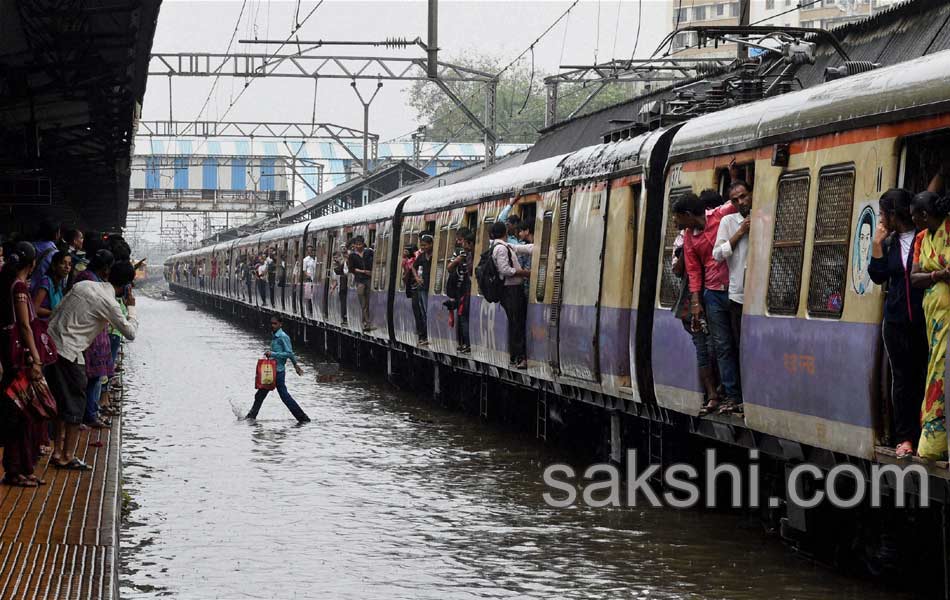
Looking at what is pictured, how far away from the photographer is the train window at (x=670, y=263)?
39.8 ft

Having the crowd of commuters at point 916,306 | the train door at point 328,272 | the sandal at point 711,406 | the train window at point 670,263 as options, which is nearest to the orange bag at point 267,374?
the train window at point 670,263

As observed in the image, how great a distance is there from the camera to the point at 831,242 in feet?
31.0

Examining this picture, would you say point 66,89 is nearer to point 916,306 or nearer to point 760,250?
point 760,250

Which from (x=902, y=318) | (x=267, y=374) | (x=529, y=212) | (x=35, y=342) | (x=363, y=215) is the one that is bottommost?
(x=267, y=374)

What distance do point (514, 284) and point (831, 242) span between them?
766 cm

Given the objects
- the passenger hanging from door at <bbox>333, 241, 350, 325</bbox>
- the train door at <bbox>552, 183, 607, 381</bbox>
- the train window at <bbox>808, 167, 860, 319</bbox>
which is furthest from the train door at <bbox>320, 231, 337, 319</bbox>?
the train window at <bbox>808, 167, 860, 319</bbox>

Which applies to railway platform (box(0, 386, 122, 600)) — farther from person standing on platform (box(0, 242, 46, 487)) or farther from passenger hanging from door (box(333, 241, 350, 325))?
passenger hanging from door (box(333, 241, 350, 325))

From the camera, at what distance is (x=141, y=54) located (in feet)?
64.0

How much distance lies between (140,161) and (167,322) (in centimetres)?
3443

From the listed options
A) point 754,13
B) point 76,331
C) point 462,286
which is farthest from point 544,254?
point 754,13

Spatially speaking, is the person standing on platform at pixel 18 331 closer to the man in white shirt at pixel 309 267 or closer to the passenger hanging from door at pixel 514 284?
the passenger hanging from door at pixel 514 284

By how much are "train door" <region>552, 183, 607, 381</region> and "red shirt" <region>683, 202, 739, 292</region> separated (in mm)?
2825

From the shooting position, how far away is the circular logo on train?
29.1 ft

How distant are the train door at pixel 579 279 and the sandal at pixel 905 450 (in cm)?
573
